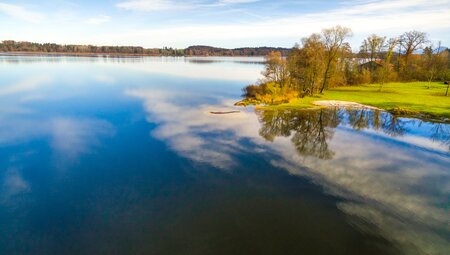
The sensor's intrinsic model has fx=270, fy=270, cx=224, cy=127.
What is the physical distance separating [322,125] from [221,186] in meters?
21.6

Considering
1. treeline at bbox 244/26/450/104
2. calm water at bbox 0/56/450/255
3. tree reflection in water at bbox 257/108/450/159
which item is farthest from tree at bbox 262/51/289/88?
calm water at bbox 0/56/450/255

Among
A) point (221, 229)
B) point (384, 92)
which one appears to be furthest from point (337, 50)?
point (221, 229)

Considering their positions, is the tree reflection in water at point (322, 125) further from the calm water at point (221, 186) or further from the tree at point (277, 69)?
the tree at point (277, 69)

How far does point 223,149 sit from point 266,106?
22.6m

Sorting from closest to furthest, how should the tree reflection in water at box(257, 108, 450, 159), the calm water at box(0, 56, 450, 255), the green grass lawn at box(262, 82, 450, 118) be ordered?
the calm water at box(0, 56, 450, 255)
the tree reflection in water at box(257, 108, 450, 159)
the green grass lawn at box(262, 82, 450, 118)

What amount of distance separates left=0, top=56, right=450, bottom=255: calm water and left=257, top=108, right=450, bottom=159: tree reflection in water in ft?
0.96

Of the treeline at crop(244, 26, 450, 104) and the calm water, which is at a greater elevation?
the treeline at crop(244, 26, 450, 104)

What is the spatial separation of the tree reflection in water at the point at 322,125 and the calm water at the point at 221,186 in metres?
0.29

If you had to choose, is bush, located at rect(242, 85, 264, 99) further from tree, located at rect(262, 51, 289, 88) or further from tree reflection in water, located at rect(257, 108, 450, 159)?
tree reflection in water, located at rect(257, 108, 450, 159)

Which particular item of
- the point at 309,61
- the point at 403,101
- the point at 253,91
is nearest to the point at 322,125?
the point at 309,61

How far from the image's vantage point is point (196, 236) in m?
14.3

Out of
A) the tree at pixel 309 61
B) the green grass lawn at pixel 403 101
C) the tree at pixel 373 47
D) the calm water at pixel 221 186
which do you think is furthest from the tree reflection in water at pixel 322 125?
the tree at pixel 373 47

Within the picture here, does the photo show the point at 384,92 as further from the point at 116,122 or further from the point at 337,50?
the point at 116,122

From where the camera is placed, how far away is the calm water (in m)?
14.1
